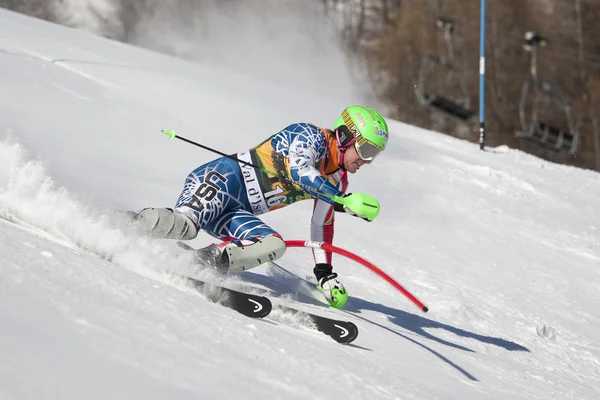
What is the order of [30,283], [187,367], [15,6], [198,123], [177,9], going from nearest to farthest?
[187,367] < [30,283] < [198,123] < [15,6] < [177,9]

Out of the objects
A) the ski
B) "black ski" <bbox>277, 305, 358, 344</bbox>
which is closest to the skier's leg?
the ski

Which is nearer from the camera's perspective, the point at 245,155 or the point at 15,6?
the point at 245,155

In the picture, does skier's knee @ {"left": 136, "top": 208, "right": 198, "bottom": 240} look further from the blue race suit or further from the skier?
the blue race suit

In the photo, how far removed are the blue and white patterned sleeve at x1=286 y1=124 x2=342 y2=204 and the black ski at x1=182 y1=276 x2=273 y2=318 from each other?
2.61 feet

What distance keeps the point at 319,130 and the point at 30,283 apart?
2050mm

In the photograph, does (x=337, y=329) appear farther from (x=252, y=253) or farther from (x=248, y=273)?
(x=248, y=273)

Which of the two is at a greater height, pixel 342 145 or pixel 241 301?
pixel 342 145

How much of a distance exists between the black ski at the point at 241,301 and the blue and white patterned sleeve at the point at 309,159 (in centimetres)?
80

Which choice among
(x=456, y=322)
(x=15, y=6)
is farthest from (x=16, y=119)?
(x=15, y=6)

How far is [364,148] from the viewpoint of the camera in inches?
182

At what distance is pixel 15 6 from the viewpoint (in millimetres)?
34844

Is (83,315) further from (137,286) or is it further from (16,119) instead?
(16,119)

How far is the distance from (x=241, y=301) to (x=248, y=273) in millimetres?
1251

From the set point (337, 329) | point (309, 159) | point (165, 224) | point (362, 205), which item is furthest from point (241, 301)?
point (309, 159)
